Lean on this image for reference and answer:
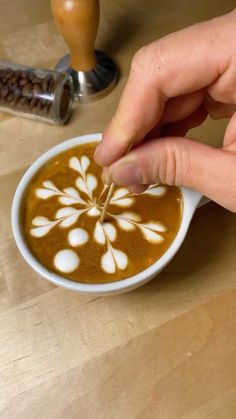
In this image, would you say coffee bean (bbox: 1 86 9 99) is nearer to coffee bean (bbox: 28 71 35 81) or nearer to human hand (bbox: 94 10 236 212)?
coffee bean (bbox: 28 71 35 81)

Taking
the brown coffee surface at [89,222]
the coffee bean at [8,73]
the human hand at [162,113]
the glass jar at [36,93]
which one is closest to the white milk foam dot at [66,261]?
the brown coffee surface at [89,222]

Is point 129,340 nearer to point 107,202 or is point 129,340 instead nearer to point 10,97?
point 107,202

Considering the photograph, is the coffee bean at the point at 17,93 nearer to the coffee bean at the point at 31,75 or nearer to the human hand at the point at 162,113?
the coffee bean at the point at 31,75

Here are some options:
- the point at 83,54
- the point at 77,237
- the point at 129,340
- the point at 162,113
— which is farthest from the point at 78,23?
the point at 129,340

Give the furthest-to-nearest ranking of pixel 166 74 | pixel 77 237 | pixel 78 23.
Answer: pixel 78 23 < pixel 77 237 < pixel 166 74

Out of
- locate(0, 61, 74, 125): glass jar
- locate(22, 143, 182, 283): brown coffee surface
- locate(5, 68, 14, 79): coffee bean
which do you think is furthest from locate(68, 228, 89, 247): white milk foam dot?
locate(5, 68, 14, 79): coffee bean

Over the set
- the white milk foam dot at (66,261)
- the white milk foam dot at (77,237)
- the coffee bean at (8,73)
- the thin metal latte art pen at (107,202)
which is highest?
the coffee bean at (8,73)

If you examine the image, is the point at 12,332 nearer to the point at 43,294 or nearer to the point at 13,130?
the point at 43,294
